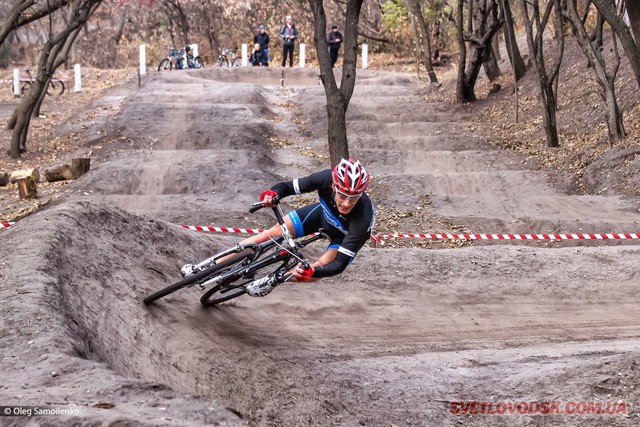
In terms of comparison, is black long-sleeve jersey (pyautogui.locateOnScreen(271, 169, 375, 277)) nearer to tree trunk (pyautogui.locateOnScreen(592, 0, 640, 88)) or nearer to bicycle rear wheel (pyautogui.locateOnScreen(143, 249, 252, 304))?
bicycle rear wheel (pyautogui.locateOnScreen(143, 249, 252, 304))

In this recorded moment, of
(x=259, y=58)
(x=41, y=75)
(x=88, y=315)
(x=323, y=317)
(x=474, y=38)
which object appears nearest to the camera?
(x=88, y=315)

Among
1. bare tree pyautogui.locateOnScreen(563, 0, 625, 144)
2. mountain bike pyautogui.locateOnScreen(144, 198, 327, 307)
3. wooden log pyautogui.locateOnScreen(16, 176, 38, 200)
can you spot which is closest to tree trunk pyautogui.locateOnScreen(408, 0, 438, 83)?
bare tree pyautogui.locateOnScreen(563, 0, 625, 144)

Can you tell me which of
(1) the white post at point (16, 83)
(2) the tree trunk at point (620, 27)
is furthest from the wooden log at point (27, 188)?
(1) the white post at point (16, 83)

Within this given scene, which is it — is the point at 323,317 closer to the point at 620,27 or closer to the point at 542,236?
the point at 542,236

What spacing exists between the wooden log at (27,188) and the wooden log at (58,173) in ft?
8.10

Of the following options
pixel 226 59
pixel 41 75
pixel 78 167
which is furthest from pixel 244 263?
pixel 226 59

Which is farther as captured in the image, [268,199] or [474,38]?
[474,38]

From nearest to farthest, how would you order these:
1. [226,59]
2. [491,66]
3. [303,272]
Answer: [303,272], [491,66], [226,59]

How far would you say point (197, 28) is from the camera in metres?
52.7

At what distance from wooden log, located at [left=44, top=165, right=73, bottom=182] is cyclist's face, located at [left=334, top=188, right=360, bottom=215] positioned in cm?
1374

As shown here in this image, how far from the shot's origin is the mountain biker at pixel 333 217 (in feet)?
27.3

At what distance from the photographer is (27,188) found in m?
18.1

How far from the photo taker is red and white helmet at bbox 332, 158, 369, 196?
27.4 ft

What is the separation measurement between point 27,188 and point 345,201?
11.6 m
